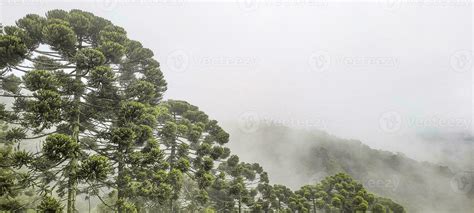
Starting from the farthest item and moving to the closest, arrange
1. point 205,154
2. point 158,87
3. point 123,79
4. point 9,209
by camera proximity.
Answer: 1. point 205,154
2. point 158,87
3. point 123,79
4. point 9,209

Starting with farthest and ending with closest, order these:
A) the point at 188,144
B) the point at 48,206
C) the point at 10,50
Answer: the point at 188,144
the point at 10,50
the point at 48,206

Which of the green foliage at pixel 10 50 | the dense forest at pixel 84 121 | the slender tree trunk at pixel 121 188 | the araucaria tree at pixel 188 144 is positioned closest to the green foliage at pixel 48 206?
the dense forest at pixel 84 121

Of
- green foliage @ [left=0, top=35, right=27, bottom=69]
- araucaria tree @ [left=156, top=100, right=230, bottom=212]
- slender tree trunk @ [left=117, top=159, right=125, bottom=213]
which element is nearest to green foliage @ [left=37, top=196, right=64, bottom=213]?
slender tree trunk @ [left=117, top=159, right=125, bottom=213]

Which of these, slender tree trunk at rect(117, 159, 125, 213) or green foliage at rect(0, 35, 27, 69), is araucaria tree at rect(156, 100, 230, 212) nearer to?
slender tree trunk at rect(117, 159, 125, 213)

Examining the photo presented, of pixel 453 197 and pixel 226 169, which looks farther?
pixel 453 197

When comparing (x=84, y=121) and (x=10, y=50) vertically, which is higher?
(x=10, y=50)

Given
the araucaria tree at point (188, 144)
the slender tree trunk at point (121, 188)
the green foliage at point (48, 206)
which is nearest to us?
the green foliage at point (48, 206)

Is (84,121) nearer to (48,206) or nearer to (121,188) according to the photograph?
(121,188)

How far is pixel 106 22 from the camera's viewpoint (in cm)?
1800

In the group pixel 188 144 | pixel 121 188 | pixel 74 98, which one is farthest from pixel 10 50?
pixel 188 144

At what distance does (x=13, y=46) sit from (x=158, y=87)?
36.7 feet

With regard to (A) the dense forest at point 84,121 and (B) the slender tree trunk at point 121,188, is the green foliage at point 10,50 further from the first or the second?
(B) the slender tree trunk at point 121,188

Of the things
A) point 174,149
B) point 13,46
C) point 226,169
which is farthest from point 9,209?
point 226,169

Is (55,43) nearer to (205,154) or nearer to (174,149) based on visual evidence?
(174,149)
